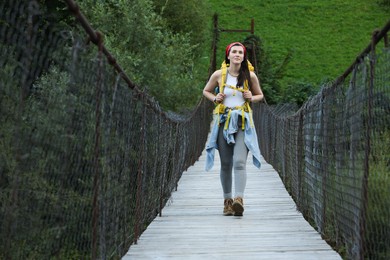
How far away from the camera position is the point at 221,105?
6.15m

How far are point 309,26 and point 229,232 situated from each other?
46.2m

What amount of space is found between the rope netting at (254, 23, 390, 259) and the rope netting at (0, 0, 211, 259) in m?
1.10

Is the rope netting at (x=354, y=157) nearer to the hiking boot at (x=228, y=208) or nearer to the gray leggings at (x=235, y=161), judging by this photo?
the gray leggings at (x=235, y=161)

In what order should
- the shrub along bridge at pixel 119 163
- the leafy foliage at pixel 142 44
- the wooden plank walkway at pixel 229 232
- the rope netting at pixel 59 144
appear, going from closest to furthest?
the rope netting at pixel 59 144 → the shrub along bridge at pixel 119 163 → the wooden plank walkway at pixel 229 232 → the leafy foliage at pixel 142 44

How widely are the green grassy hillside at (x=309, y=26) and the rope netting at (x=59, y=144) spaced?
38.3 metres

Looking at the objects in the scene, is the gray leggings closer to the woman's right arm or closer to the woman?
the woman

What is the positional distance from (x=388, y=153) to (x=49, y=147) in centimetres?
179

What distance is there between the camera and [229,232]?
546 cm

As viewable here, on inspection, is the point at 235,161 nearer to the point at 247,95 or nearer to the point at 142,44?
the point at 247,95

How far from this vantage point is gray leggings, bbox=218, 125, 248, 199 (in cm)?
611

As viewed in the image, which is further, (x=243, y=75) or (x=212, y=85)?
(x=212, y=85)

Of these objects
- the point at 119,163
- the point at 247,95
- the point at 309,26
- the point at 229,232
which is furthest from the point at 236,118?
the point at 309,26

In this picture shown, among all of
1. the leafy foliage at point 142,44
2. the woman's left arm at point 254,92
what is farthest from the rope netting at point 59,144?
the leafy foliage at point 142,44

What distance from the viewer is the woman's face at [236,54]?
6160mm
